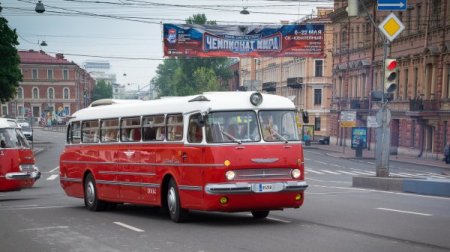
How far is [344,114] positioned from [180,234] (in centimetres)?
4859

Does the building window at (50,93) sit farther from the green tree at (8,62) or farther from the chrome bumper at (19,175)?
the chrome bumper at (19,175)

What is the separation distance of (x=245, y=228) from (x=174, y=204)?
1.86 meters


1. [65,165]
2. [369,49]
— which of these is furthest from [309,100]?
[65,165]

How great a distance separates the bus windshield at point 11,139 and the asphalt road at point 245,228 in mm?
3909

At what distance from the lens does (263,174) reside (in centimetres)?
1303

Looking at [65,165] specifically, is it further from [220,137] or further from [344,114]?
[344,114]

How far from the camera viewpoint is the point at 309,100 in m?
92.8

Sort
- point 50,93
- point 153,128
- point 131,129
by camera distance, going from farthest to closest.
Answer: point 50,93
point 131,129
point 153,128

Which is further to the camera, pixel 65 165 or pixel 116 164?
pixel 65 165

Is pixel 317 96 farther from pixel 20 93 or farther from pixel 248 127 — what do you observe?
pixel 248 127

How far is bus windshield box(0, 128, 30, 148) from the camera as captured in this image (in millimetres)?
22781

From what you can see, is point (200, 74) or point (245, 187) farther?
point (200, 74)

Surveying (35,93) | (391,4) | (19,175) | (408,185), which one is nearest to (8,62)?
(19,175)

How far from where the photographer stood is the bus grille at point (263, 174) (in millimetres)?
12930
